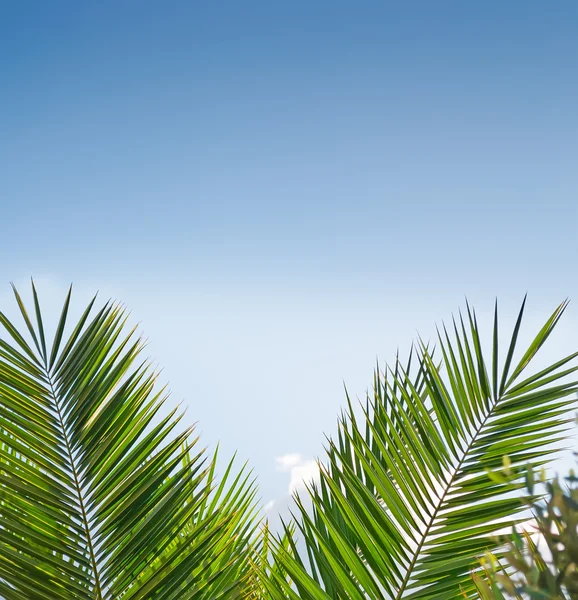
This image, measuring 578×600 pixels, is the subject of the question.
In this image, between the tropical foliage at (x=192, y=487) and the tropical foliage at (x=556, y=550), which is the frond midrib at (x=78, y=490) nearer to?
the tropical foliage at (x=192, y=487)

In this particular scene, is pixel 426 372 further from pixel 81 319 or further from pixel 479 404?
pixel 81 319

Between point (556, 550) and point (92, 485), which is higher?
point (92, 485)

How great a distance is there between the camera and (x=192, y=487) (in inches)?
64.9

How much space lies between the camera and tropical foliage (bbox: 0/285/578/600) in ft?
4.94

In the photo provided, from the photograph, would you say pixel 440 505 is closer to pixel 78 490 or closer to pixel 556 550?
pixel 78 490

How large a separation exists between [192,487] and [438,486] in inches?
28.1

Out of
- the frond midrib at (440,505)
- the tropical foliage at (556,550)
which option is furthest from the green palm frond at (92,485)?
the tropical foliage at (556,550)

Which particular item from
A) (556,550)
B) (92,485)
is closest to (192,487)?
(92,485)

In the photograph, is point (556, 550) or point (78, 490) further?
point (78, 490)

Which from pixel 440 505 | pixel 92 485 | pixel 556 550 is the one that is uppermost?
→ pixel 92 485

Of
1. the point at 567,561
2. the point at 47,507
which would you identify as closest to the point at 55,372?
the point at 47,507

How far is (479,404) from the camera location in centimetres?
181

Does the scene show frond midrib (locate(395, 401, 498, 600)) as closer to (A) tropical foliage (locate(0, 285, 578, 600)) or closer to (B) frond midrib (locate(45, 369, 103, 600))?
(A) tropical foliage (locate(0, 285, 578, 600))

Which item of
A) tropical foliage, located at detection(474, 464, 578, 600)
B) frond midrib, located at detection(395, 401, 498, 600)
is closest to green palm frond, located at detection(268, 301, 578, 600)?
frond midrib, located at detection(395, 401, 498, 600)
